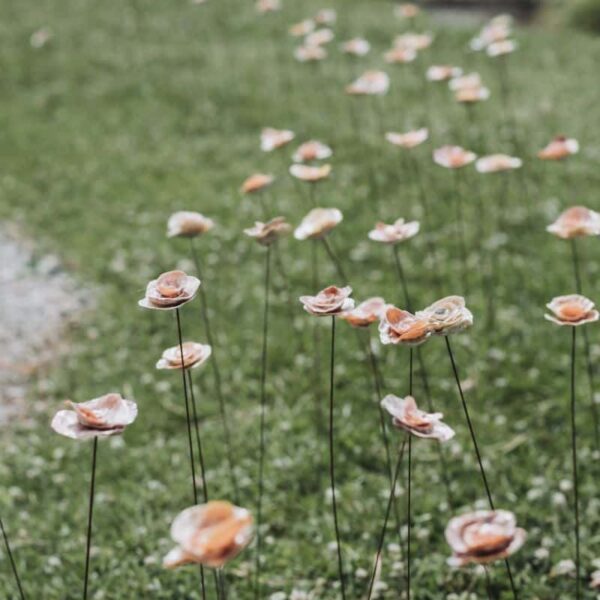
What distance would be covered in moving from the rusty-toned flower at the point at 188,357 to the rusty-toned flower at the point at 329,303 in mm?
242

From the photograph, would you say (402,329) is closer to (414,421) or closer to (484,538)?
(414,421)

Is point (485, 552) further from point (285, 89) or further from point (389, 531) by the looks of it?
point (285, 89)

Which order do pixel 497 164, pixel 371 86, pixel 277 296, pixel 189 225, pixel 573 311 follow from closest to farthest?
pixel 573 311, pixel 189 225, pixel 497 164, pixel 371 86, pixel 277 296

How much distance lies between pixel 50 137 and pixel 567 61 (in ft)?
16.1

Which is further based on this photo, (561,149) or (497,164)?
(497,164)

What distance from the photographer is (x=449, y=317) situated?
4.87 feet

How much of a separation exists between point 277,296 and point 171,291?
2797 millimetres

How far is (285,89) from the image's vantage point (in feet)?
24.1

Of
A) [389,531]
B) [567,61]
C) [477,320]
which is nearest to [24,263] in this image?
[477,320]

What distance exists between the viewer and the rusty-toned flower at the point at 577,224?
2102 millimetres

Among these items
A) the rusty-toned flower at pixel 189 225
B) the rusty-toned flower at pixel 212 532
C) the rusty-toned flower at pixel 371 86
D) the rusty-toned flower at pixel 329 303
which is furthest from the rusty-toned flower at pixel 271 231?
the rusty-toned flower at pixel 371 86

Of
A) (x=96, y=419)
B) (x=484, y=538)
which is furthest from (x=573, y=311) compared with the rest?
(x=96, y=419)

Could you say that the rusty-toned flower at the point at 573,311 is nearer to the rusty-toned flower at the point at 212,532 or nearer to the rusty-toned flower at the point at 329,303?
the rusty-toned flower at the point at 329,303

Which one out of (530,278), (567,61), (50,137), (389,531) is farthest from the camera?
(567,61)
